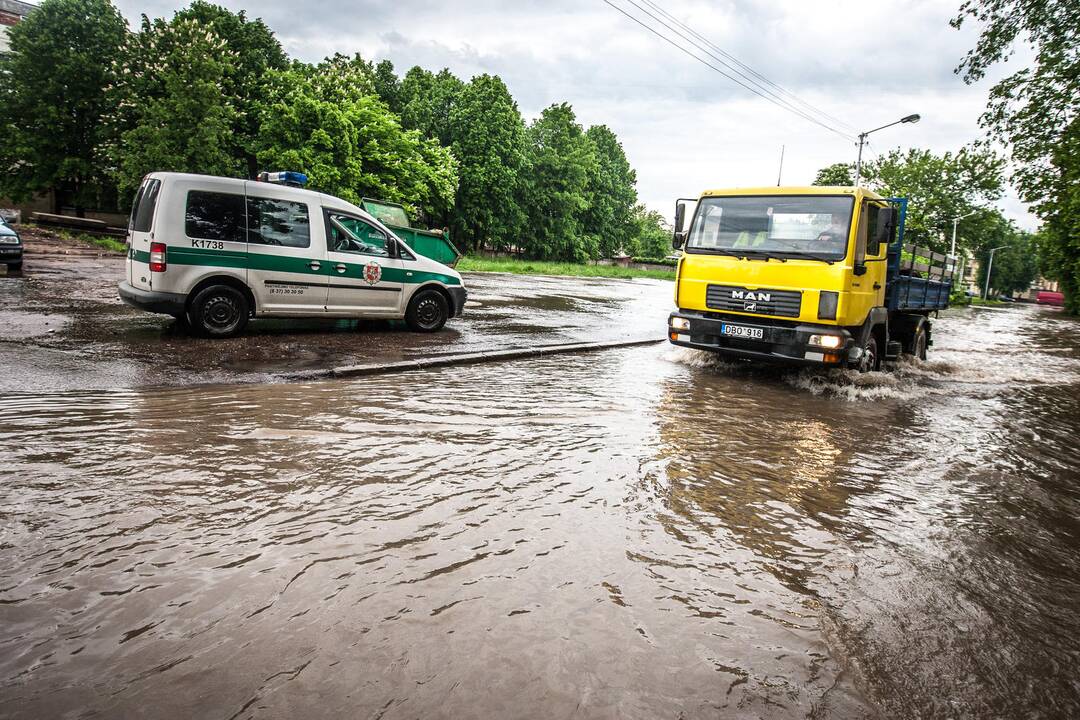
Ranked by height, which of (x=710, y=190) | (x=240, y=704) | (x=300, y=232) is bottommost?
(x=240, y=704)

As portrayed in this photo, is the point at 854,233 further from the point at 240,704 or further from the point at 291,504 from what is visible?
the point at 240,704

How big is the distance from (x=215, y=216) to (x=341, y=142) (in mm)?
29498

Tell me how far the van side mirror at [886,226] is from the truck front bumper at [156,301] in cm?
884

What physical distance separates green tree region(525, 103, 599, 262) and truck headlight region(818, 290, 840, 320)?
52.4 metres

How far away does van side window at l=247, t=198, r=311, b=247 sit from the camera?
8.77 meters

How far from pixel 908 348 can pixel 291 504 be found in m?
10.8

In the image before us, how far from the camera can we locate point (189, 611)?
2.46m

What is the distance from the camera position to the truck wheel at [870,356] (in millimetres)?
8547

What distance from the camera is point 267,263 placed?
8883mm

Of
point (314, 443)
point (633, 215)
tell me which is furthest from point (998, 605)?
point (633, 215)

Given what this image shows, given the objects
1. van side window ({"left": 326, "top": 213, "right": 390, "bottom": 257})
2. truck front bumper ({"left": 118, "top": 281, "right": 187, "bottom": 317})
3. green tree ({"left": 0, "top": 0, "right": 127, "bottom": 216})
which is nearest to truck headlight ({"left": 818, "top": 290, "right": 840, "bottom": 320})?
van side window ({"left": 326, "top": 213, "right": 390, "bottom": 257})

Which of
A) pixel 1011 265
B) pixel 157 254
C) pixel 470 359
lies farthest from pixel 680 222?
pixel 1011 265

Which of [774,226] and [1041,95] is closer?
[774,226]

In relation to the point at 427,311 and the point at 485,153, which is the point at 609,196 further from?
the point at 427,311
